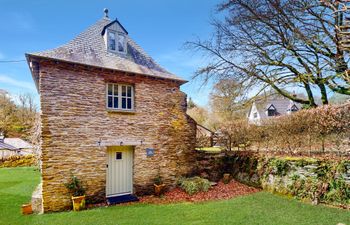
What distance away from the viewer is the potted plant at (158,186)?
8883 millimetres

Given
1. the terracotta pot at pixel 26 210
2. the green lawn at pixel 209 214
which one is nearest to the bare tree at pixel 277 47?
the green lawn at pixel 209 214

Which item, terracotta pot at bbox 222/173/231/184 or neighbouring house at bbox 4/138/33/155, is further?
neighbouring house at bbox 4/138/33/155

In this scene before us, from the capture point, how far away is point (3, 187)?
11109 mm

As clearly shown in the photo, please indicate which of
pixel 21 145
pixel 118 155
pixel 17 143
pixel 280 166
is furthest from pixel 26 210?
pixel 17 143

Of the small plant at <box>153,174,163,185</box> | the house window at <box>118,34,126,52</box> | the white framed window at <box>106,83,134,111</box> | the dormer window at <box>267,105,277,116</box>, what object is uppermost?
the house window at <box>118,34,126,52</box>

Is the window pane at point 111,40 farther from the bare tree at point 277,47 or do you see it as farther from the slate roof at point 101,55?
the bare tree at point 277,47

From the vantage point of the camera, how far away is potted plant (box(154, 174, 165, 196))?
29.1 feet

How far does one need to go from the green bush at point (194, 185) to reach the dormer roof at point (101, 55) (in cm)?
487

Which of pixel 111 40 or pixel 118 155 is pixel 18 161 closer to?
pixel 118 155

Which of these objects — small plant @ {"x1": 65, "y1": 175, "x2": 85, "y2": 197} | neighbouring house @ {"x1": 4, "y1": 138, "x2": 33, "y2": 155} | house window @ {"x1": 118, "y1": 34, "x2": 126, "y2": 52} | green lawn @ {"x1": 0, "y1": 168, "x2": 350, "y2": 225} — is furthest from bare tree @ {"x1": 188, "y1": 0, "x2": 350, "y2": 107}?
neighbouring house @ {"x1": 4, "y1": 138, "x2": 33, "y2": 155}

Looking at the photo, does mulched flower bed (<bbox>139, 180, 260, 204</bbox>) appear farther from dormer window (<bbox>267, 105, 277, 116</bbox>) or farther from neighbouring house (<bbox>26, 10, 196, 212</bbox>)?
dormer window (<bbox>267, 105, 277, 116</bbox>)

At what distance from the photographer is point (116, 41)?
383 inches

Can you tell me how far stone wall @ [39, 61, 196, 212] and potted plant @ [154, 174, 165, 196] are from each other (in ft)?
0.75

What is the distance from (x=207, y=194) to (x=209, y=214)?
218 cm
